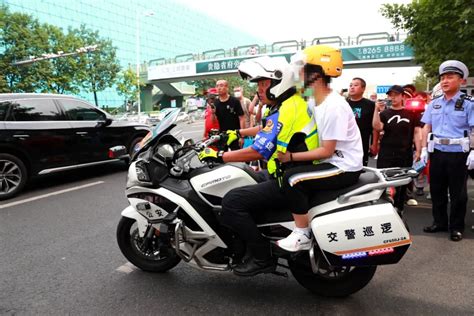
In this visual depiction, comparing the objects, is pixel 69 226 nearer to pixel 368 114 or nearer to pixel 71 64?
pixel 368 114

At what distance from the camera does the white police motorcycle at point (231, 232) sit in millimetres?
2377

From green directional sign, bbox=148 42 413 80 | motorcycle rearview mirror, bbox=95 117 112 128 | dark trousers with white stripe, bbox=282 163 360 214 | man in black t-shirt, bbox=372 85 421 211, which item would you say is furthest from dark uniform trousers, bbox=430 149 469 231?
green directional sign, bbox=148 42 413 80

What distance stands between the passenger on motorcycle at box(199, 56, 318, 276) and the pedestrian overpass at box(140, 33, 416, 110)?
1921 centimetres

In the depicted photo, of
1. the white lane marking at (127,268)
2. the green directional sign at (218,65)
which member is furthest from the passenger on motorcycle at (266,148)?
the green directional sign at (218,65)

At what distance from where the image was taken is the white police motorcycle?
2.38 metres

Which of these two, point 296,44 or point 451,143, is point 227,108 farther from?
point 296,44

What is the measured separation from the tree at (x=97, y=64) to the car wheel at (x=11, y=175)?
946 inches

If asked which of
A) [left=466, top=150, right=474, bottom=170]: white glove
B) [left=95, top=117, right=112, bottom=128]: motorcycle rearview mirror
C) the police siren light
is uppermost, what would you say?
the police siren light

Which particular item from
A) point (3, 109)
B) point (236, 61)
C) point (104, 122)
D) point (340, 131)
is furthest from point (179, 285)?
point (236, 61)

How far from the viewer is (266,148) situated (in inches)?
97.4

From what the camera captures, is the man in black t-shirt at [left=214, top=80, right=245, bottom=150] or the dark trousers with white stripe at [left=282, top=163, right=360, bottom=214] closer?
the dark trousers with white stripe at [left=282, top=163, right=360, bottom=214]

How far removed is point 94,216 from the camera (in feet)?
16.7

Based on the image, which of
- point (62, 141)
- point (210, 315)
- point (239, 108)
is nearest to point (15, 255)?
point (210, 315)

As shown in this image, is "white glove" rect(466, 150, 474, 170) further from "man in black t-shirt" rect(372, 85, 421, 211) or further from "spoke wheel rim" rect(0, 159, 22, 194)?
"spoke wheel rim" rect(0, 159, 22, 194)
